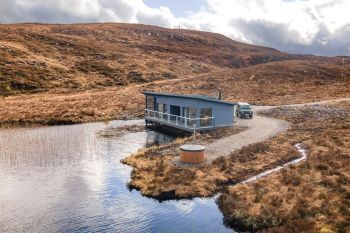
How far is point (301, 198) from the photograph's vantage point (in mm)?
23719

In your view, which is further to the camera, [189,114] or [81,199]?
[189,114]

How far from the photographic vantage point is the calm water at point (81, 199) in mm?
21625

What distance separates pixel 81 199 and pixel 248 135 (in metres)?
22.5

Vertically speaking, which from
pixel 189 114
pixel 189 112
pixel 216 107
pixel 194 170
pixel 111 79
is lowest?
pixel 194 170

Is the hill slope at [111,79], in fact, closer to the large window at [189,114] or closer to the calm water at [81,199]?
the large window at [189,114]

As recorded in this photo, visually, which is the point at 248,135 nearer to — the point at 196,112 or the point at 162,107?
the point at 196,112

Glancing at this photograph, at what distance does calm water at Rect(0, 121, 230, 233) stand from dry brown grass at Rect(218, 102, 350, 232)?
1632 mm

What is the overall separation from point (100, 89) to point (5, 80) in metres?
23.2

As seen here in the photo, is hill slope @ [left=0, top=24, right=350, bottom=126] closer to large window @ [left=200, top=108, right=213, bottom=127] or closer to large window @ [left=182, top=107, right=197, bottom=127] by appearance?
large window @ [left=182, top=107, right=197, bottom=127]

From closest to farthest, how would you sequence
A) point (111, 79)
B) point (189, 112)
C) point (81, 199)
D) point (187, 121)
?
point (81, 199), point (187, 121), point (189, 112), point (111, 79)

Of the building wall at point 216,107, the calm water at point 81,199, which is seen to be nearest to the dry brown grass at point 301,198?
the calm water at point 81,199

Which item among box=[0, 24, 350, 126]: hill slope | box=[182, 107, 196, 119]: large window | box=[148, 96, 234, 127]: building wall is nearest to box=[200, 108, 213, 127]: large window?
box=[148, 96, 234, 127]: building wall

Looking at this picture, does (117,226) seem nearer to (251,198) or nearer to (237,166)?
(251,198)

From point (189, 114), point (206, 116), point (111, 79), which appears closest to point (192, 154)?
point (206, 116)
